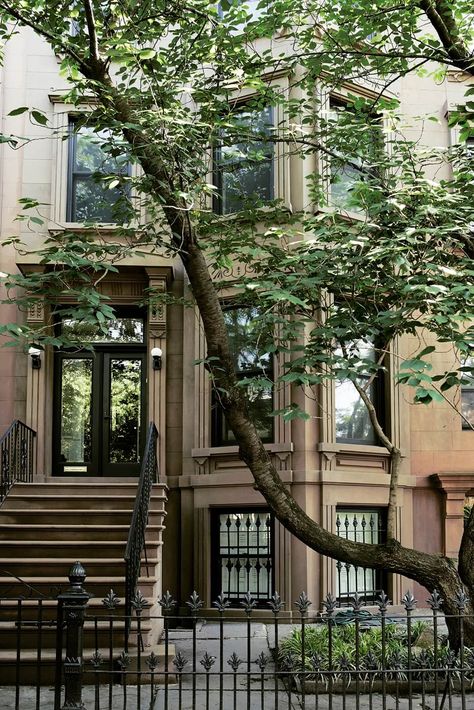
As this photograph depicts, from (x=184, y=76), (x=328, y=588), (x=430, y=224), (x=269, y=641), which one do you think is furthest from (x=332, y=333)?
(x=328, y=588)

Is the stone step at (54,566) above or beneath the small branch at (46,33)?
beneath

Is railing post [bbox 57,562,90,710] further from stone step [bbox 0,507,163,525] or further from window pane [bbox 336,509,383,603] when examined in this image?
window pane [bbox 336,509,383,603]

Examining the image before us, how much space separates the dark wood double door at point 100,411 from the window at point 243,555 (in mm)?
1720

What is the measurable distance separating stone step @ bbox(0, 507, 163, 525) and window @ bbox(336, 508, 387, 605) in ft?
10.9

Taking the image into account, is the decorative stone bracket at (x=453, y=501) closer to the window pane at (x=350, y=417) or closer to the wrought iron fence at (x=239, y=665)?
the window pane at (x=350, y=417)

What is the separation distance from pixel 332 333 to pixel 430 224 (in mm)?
1498

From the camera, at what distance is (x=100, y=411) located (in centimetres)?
1275

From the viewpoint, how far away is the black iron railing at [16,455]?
1080 cm

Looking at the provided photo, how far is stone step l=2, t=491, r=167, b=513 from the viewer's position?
1054 centimetres

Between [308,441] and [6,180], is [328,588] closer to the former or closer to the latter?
[308,441]

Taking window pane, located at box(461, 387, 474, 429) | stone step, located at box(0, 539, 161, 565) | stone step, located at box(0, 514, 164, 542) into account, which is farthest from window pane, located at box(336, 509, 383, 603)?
stone step, located at box(0, 539, 161, 565)

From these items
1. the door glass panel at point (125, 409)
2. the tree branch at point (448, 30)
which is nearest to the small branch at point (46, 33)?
the tree branch at point (448, 30)

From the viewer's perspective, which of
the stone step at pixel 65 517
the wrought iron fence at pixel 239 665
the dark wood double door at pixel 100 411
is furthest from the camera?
the dark wood double door at pixel 100 411

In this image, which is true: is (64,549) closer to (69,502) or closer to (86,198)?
(69,502)
